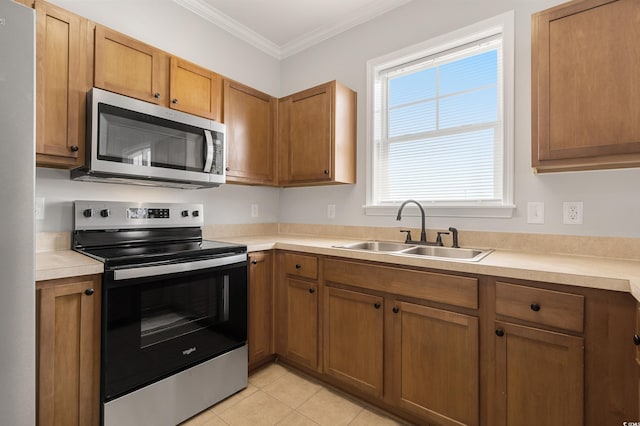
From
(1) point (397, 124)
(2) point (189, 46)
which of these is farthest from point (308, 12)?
(1) point (397, 124)

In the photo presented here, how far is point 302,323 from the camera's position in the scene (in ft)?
7.14

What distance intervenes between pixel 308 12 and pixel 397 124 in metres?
1.20

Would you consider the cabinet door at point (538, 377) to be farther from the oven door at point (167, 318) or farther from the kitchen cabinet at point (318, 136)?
the kitchen cabinet at point (318, 136)

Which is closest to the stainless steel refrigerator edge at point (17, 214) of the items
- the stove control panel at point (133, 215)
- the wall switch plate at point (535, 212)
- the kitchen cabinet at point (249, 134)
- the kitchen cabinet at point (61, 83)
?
the kitchen cabinet at point (61, 83)

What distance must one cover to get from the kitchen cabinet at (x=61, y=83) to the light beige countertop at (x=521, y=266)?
1.85ft

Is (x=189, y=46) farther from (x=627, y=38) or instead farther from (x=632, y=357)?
(x=632, y=357)

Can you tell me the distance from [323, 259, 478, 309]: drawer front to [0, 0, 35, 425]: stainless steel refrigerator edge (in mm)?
1436

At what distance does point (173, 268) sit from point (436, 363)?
145 cm

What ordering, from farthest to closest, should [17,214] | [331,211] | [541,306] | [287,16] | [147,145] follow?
[331,211], [287,16], [147,145], [541,306], [17,214]

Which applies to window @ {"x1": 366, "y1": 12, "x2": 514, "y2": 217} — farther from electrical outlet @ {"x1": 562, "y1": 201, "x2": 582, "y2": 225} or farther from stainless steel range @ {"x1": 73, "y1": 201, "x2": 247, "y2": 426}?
stainless steel range @ {"x1": 73, "y1": 201, "x2": 247, "y2": 426}

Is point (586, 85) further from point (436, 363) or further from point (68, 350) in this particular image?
point (68, 350)

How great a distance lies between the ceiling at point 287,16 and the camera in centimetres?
250

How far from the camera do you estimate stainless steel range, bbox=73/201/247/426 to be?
1483 millimetres

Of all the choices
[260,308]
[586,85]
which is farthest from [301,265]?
[586,85]
